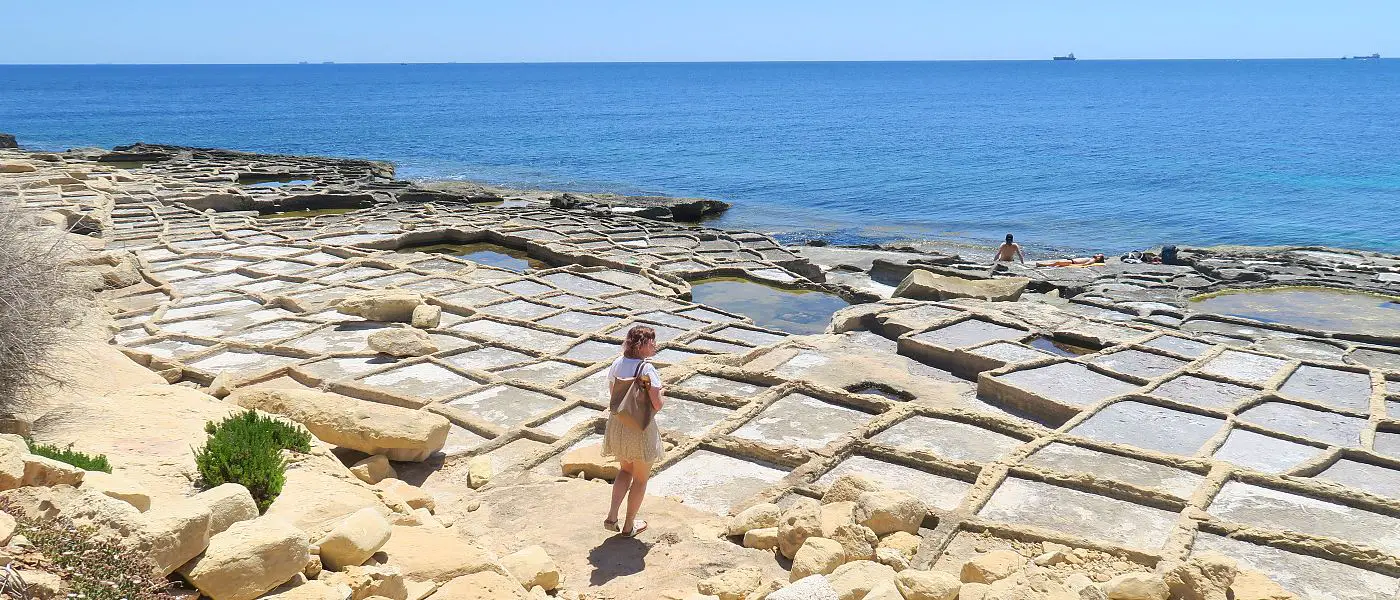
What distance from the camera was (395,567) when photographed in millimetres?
5988

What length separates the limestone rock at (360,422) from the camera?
9.09 meters

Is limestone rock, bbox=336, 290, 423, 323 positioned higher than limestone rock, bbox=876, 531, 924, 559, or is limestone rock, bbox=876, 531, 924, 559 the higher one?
limestone rock, bbox=876, 531, 924, 559

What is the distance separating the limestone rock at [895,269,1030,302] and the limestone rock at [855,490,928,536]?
10379mm

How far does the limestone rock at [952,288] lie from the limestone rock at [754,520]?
10643mm

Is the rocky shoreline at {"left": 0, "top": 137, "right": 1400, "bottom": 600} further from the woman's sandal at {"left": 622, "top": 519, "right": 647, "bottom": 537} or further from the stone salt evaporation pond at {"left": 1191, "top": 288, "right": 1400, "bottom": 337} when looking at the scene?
the stone salt evaporation pond at {"left": 1191, "top": 288, "right": 1400, "bottom": 337}

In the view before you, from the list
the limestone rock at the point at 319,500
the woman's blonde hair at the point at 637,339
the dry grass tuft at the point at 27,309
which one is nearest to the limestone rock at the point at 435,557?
the limestone rock at the point at 319,500

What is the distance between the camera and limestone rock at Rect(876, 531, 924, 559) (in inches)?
290

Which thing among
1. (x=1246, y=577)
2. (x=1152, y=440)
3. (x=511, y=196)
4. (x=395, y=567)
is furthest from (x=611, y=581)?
(x=511, y=196)

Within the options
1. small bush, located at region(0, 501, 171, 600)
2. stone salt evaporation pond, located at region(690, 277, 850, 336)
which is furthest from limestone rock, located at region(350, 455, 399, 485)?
stone salt evaporation pond, located at region(690, 277, 850, 336)

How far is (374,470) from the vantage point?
8891 millimetres

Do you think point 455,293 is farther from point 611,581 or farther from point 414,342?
point 611,581

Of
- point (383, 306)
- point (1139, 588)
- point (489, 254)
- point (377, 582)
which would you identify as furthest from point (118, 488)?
point (489, 254)

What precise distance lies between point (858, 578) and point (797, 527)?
1120mm

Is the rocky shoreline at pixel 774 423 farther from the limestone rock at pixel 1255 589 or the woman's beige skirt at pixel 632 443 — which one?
the woman's beige skirt at pixel 632 443
